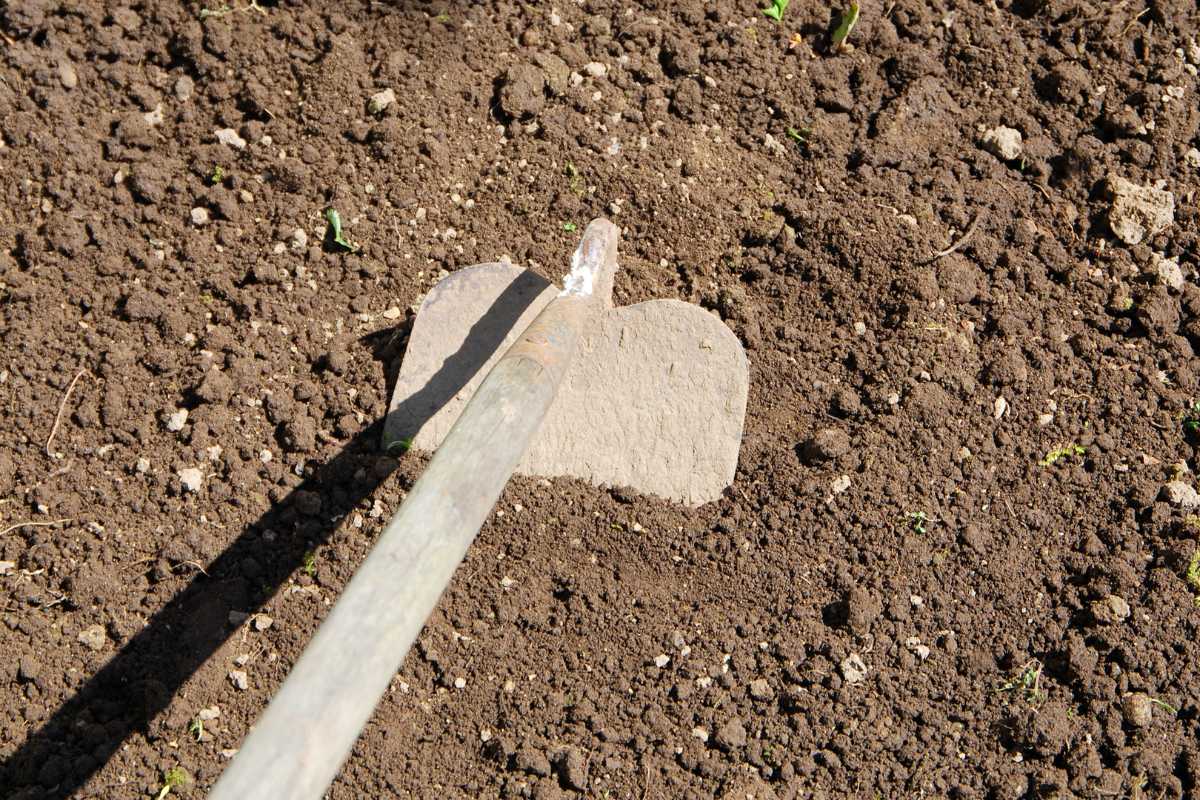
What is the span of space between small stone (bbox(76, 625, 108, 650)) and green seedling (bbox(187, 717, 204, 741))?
29 cm

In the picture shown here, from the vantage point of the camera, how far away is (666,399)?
2480 mm

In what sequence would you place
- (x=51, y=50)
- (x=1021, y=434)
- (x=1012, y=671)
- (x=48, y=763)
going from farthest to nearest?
(x=51, y=50) < (x=1021, y=434) < (x=1012, y=671) < (x=48, y=763)

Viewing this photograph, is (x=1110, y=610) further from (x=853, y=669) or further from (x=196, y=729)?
(x=196, y=729)

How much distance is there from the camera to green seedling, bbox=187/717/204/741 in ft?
7.20

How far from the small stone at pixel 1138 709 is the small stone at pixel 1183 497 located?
493mm

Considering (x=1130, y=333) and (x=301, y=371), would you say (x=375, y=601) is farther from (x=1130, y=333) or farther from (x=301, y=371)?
(x=1130, y=333)

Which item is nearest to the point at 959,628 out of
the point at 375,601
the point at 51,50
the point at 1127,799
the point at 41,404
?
the point at 1127,799

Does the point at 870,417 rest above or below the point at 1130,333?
below

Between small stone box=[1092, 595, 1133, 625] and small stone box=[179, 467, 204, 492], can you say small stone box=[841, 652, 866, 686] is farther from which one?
small stone box=[179, 467, 204, 492]

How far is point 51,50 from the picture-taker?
9.02 ft

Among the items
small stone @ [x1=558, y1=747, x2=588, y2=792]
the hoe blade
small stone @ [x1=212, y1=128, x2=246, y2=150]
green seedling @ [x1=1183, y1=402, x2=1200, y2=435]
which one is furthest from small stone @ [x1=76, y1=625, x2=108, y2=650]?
green seedling @ [x1=1183, y1=402, x2=1200, y2=435]

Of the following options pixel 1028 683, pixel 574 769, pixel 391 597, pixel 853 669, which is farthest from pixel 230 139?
pixel 1028 683

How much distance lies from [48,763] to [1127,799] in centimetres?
248

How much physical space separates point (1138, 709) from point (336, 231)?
2.36 metres
